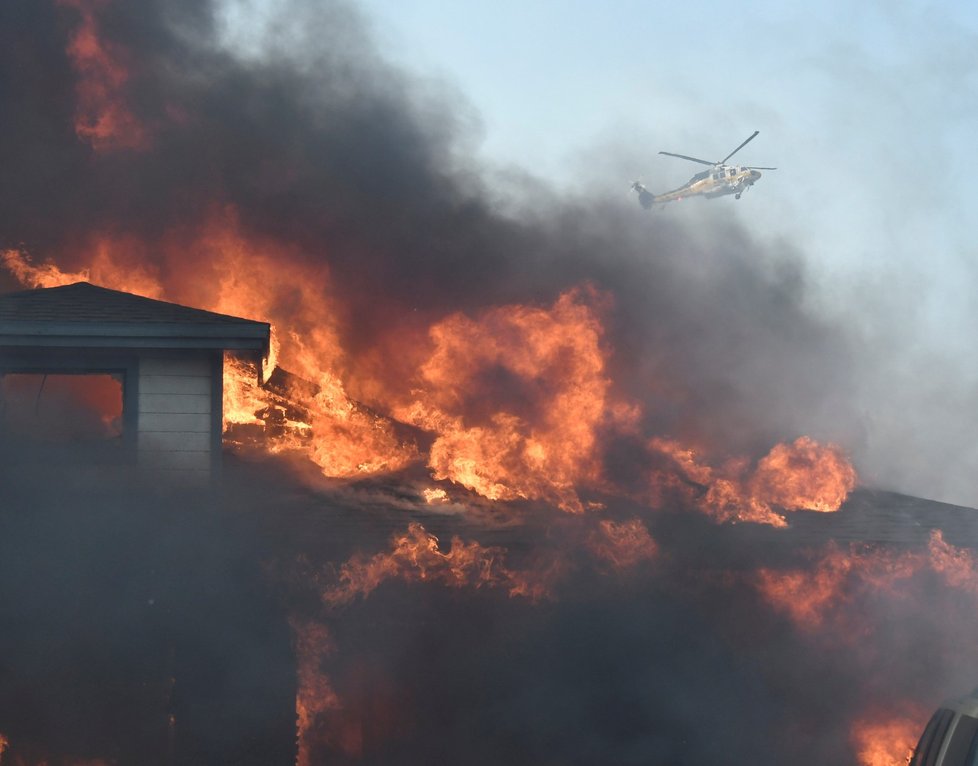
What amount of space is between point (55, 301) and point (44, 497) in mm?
2263

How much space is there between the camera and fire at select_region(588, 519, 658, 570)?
11320mm

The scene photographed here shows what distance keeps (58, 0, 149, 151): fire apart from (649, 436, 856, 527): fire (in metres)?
10.1

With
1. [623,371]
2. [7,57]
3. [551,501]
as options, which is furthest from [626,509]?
[7,57]

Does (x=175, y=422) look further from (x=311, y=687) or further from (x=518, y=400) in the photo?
(x=518, y=400)

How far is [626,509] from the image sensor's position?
12.0 meters

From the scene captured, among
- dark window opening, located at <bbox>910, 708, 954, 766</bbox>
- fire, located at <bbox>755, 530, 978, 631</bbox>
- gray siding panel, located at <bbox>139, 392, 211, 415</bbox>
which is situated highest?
gray siding panel, located at <bbox>139, 392, 211, 415</bbox>

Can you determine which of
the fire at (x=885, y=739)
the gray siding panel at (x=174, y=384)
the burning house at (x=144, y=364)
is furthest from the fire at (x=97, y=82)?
the fire at (x=885, y=739)

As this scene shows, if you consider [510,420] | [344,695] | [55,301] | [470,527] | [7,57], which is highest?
[7,57]

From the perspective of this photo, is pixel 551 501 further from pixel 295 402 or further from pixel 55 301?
pixel 55 301

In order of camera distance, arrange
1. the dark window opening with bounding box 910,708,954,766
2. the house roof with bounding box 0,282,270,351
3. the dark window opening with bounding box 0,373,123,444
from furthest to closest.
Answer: the dark window opening with bounding box 0,373,123,444 < the house roof with bounding box 0,282,270,351 < the dark window opening with bounding box 910,708,954,766

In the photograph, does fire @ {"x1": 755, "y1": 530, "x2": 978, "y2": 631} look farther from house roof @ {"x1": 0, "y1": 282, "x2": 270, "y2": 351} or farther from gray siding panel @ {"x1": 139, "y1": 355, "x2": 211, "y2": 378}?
gray siding panel @ {"x1": 139, "y1": 355, "x2": 211, "y2": 378}

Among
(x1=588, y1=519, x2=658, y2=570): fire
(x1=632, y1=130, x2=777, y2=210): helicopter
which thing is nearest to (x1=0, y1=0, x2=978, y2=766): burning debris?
(x1=588, y1=519, x2=658, y2=570): fire

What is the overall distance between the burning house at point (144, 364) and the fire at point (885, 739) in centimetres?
815

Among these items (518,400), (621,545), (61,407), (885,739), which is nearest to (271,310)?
(518,400)
